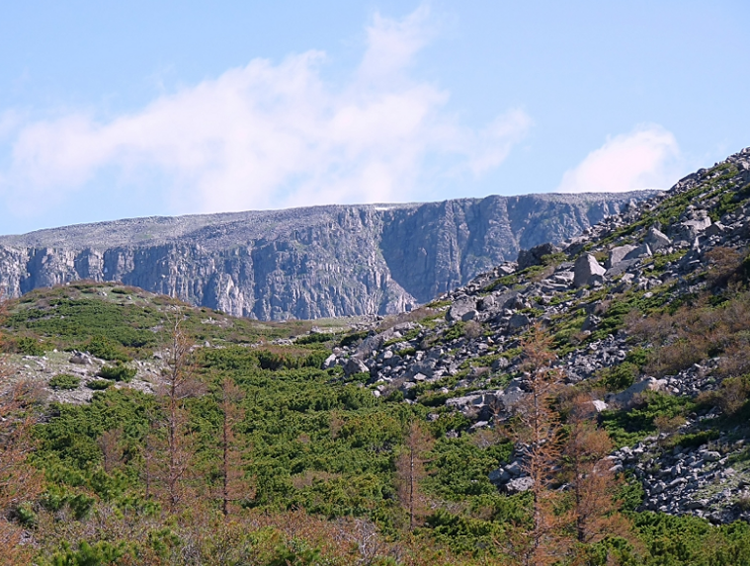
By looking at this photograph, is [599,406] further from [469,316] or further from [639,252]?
[639,252]

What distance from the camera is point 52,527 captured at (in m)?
12.4

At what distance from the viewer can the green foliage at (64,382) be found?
31188mm

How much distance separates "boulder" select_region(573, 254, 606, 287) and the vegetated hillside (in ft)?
0.50

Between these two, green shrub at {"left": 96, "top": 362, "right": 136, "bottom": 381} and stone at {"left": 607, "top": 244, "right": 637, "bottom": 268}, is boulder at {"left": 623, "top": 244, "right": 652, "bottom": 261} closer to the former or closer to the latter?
stone at {"left": 607, "top": 244, "right": 637, "bottom": 268}

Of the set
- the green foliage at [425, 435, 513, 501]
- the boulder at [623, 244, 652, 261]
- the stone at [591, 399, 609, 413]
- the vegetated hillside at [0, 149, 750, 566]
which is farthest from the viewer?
the boulder at [623, 244, 652, 261]

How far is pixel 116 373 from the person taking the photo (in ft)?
115

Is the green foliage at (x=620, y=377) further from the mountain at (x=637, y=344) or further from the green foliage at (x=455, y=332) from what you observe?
the green foliage at (x=455, y=332)

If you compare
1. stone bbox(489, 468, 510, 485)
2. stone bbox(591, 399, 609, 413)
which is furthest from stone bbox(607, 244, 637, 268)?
stone bbox(489, 468, 510, 485)

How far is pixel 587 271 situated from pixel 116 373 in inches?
982

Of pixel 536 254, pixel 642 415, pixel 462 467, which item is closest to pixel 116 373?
pixel 462 467

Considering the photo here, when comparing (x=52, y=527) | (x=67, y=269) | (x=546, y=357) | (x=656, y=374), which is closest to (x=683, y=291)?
(x=656, y=374)

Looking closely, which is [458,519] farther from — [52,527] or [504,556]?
[52,527]

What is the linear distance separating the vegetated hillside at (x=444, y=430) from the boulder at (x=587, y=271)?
0.50ft

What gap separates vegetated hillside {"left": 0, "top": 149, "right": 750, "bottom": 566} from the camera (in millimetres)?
12438
